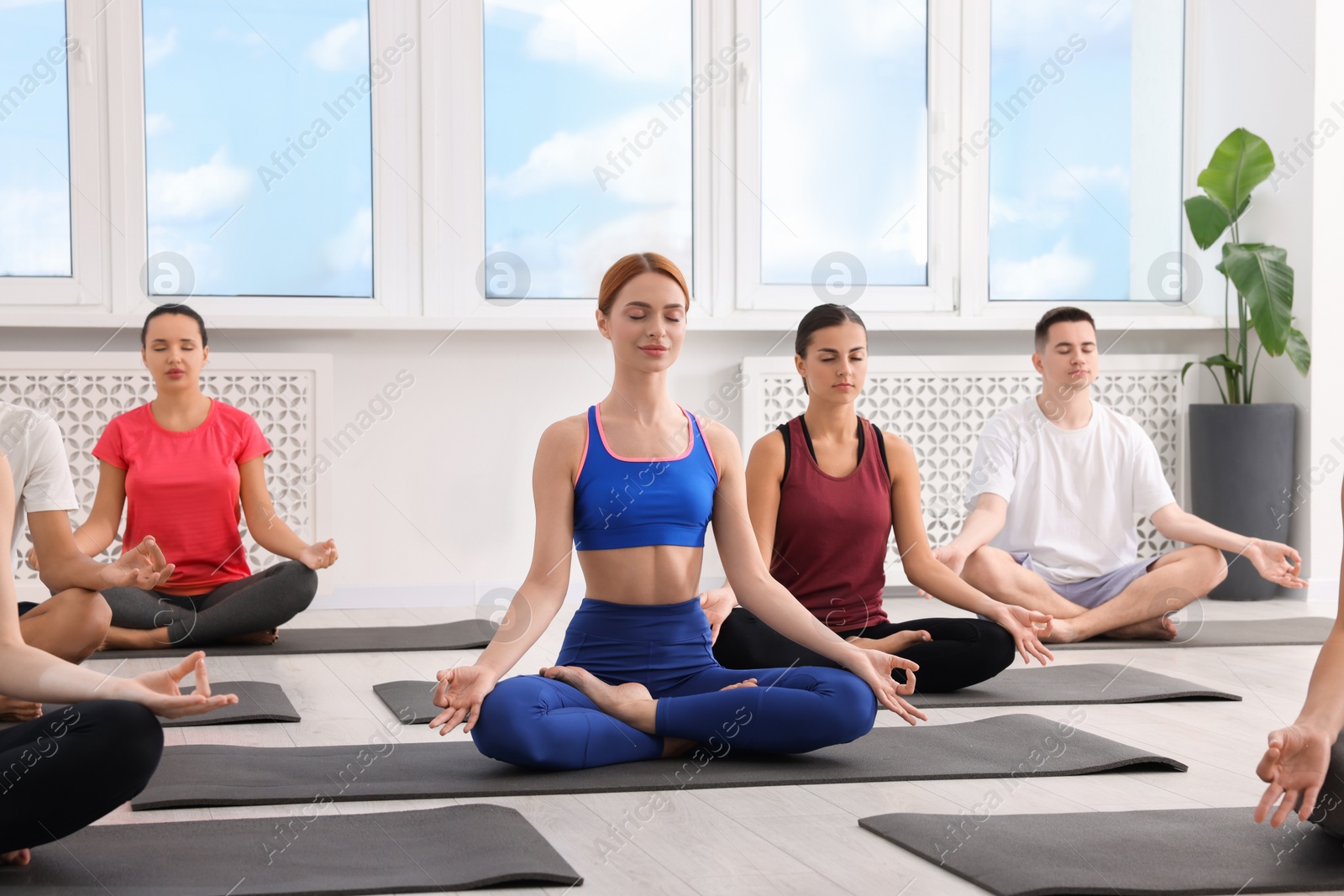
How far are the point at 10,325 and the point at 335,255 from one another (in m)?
1.00

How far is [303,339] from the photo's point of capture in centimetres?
448

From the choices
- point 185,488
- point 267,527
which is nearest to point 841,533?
point 267,527

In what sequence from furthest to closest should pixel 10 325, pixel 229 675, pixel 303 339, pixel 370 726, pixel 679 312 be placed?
pixel 303 339 → pixel 10 325 → pixel 229 675 → pixel 370 726 → pixel 679 312

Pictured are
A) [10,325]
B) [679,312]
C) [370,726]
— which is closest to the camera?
[679,312]

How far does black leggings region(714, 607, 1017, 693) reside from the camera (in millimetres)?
2797

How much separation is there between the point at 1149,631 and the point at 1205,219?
71.9 inches

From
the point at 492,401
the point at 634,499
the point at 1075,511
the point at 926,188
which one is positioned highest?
the point at 926,188

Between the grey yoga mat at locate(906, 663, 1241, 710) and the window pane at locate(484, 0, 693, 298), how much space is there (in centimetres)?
227

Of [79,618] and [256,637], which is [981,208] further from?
[79,618]

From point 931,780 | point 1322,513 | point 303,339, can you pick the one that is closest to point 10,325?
point 303,339

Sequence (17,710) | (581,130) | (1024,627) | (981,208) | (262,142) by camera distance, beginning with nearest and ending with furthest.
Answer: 1. (17,710)
2. (1024,627)
3. (262,142)
4. (581,130)
5. (981,208)

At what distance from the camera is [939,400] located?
484 cm

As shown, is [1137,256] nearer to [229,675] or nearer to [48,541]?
[229,675]

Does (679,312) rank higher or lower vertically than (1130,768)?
higher
